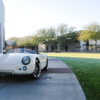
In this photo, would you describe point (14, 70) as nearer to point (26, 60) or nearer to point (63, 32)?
point (26, 60)

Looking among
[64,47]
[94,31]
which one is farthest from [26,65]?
[64,47]

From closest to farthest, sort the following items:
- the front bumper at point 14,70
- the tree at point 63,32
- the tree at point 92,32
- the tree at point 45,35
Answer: the front bumper at point 14,70 < the tree at point 92,32 < the tree at point 63,32 < the tree at point 45,35

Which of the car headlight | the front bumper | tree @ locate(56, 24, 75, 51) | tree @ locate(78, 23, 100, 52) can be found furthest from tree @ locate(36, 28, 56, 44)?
the front bumper

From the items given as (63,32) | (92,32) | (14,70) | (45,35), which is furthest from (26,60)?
(45,35)

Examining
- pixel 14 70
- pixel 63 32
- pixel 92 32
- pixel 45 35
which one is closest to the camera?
pixel 14 70

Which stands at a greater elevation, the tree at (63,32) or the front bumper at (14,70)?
the tree at (63,32)

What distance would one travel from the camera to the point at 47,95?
3.18m

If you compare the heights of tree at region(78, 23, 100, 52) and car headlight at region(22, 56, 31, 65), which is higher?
tree at region(78, 23, 100, 52)

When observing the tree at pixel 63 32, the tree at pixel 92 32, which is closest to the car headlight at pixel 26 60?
the tree at pixel 92 32

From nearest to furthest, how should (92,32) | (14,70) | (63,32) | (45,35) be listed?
(14,70) < (92,32) < (63,32) < (45,35)

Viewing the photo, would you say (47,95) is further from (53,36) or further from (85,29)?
(53,36)

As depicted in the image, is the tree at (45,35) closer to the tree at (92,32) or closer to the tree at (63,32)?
the tree at (63,32)

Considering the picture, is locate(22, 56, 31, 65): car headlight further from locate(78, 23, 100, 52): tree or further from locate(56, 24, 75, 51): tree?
locate(56, 24, 75, 51): tree

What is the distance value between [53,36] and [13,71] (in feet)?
154
